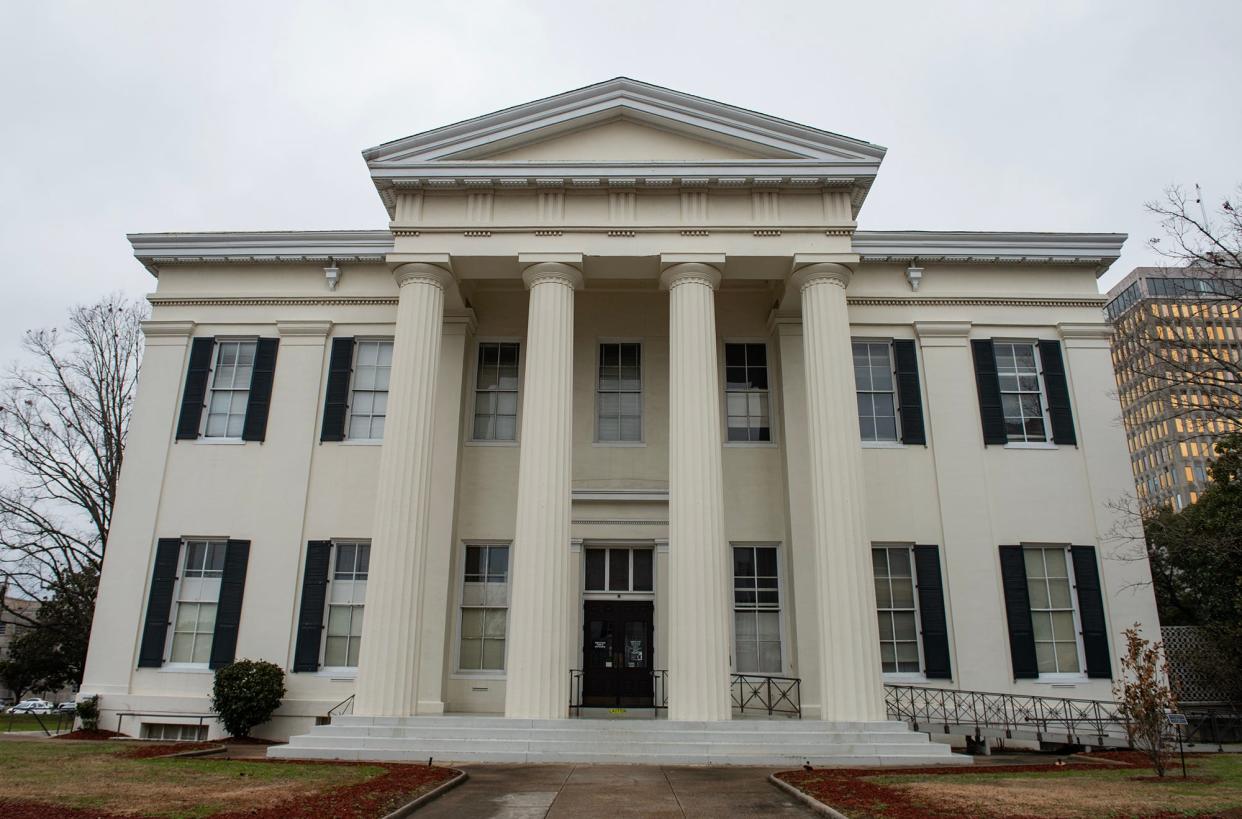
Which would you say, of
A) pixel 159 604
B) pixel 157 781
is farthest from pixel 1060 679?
pixel 159 604

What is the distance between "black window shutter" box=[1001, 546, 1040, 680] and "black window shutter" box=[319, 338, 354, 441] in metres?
15.3

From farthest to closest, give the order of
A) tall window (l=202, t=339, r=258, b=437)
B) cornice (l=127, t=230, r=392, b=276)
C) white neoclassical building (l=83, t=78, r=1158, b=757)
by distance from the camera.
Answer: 1. cornice (l=127, t=230, r=392, b=276)
2. tall window (l=202, t=339, r=258, b=437)
3. white neoclassical building (l=83, t=78, r=1158, b=757)

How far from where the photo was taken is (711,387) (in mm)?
16531

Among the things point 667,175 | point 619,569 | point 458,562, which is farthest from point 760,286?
point 458,562

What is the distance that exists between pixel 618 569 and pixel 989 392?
957cm

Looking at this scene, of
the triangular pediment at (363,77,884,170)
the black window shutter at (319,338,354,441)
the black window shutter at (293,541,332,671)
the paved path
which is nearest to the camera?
the paved path

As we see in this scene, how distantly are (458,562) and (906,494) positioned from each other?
33.7 ft

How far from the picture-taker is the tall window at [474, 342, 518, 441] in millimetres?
19984

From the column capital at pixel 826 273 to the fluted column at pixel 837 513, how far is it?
21 millimetres

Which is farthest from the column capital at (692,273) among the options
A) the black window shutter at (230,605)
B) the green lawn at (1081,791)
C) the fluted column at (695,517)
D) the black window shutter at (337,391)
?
the black window shutter at (230,605)

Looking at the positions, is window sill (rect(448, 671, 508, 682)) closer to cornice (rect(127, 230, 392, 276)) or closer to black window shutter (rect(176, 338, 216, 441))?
black window shutter (rect(176, 338, 216, 441))

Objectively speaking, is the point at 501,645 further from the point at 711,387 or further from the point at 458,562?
the point at 711,387

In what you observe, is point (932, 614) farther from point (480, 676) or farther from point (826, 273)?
point (480, 676)

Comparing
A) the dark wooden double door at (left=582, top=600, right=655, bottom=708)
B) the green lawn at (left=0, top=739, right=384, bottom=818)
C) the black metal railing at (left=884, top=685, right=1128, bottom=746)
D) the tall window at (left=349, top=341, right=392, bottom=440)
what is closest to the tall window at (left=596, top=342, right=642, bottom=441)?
the dark wooden double door at (left=582, top=600, right=655, bottom=708)
